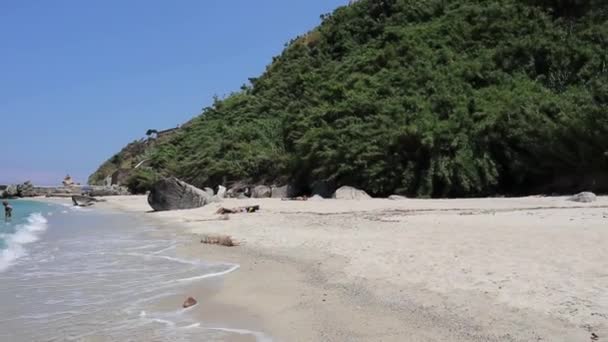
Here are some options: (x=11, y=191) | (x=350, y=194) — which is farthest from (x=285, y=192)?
(x=11, y=191)

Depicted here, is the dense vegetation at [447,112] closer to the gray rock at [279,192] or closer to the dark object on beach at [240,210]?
the gray rock at [279,192]

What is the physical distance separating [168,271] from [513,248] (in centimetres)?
560

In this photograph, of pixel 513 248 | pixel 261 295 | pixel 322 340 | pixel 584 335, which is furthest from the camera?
pixel 513 248

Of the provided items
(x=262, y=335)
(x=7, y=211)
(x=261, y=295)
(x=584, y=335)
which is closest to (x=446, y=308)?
(x=584, y=335)

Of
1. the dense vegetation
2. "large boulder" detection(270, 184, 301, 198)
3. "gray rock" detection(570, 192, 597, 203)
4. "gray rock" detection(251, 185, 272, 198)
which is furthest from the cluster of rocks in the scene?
"gray rock" detection(570, 192, 597, 203)

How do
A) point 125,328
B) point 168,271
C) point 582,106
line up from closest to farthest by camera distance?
1. point 125,328
2. point 168,271
3. point 582,106

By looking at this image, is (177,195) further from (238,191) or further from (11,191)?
(11,191)

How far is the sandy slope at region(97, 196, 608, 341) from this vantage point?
5254mm

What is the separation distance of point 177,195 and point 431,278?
1946cm

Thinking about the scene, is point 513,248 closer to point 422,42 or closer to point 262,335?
point 262,335

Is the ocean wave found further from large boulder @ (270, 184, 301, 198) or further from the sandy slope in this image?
large boulder @ (270, 184, 301, 198)

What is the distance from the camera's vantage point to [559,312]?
5.21 metres

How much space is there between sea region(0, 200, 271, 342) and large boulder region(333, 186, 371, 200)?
9.98m

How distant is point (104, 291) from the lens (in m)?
8.10
